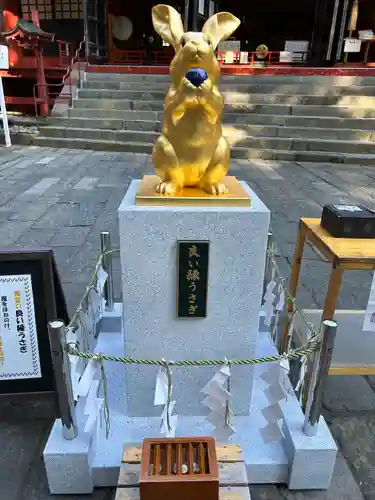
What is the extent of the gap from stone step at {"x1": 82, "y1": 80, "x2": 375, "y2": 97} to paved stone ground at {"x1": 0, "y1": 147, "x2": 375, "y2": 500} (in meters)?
2.86

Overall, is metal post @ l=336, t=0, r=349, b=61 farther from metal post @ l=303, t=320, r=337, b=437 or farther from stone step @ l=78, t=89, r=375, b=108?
metal post @ l=303, t=320, r=337, b=437

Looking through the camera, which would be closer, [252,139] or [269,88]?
[252,139]

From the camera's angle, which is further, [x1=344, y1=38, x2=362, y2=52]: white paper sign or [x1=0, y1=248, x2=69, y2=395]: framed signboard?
[x1=344, y1=38, x2=362, y2=52]: white paper sign

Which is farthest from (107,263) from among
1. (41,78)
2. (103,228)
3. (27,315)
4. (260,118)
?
(41,78)

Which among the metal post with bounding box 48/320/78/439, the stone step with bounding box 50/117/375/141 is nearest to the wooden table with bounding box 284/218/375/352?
the metal post with bounding box 48/320/78/439

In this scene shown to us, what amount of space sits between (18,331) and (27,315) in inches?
3.7

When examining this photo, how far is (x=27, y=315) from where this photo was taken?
183cm

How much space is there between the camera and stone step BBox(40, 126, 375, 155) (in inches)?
345

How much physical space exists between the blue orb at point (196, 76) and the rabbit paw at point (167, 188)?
418 mm

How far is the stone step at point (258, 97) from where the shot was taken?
9727 millimetres

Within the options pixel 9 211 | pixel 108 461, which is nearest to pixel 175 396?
pixel 108 461

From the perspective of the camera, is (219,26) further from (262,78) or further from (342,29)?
(342,29)

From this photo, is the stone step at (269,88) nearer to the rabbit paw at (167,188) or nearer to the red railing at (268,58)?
the red railing at (268,58)

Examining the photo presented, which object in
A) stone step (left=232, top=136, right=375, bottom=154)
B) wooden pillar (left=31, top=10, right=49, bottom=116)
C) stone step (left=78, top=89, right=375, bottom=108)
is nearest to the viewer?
stone step (left=232, top=136, right=375, bottom=154)
